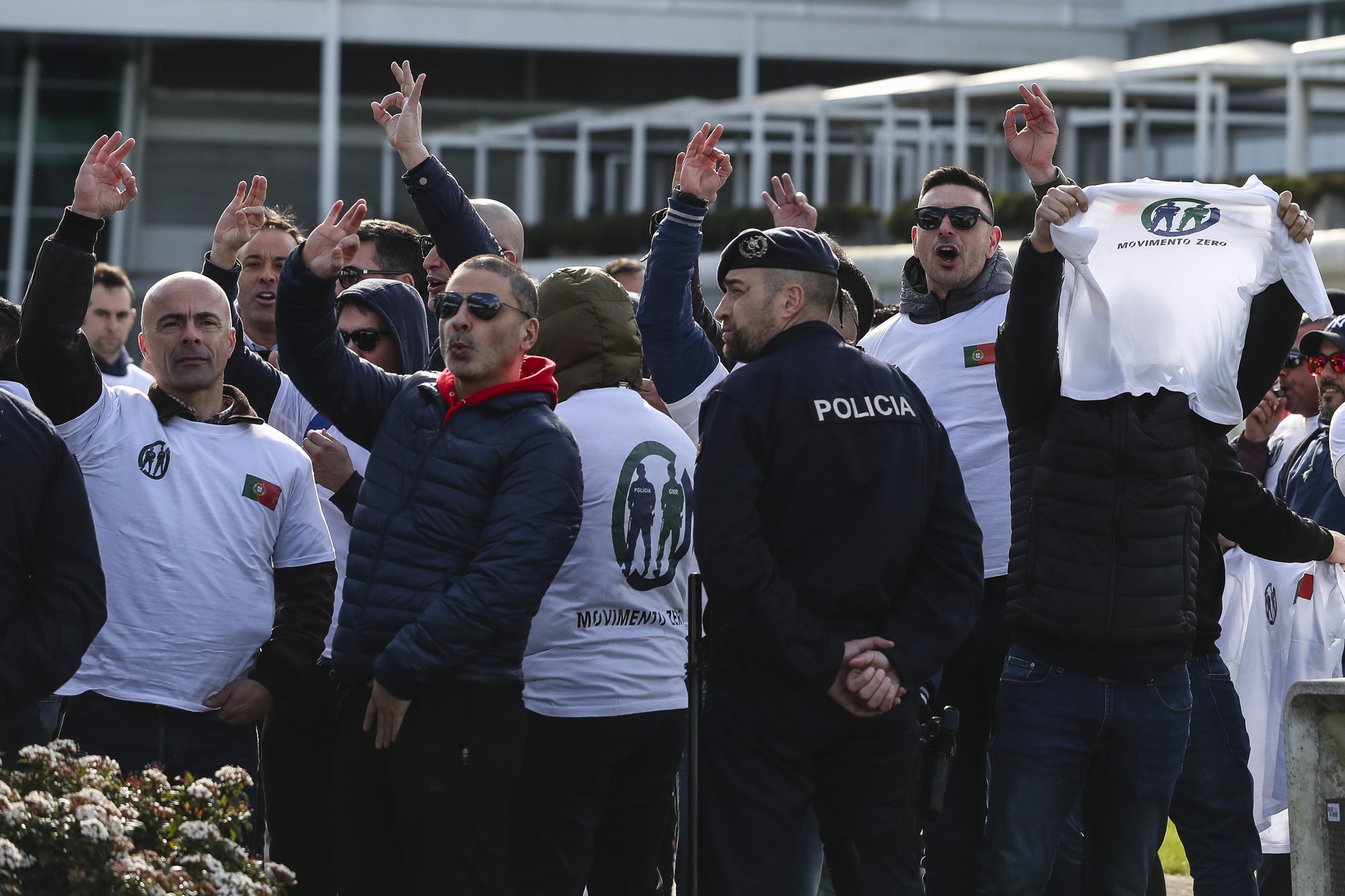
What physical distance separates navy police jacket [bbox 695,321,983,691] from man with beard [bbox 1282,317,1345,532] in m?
2.38

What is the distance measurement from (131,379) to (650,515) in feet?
20.8

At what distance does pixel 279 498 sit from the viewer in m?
4.88

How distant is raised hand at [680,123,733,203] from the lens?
200 inches

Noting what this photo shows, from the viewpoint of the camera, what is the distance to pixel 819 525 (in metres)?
4.18

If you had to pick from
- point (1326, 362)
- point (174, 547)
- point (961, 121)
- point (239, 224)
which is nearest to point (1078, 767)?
point (1326, 362)

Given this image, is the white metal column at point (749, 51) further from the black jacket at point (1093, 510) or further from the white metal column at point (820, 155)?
the black jacket at point (1093, 510)

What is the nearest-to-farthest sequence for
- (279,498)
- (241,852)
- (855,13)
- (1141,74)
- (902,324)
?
(241,852) < (279,498) < (902,324) < (1141,74) < (855,13)

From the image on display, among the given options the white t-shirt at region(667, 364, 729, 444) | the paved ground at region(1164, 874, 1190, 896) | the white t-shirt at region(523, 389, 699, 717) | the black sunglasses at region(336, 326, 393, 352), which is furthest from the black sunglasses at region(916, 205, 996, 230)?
the paved ground at region(1164, 874, 1190, 896)

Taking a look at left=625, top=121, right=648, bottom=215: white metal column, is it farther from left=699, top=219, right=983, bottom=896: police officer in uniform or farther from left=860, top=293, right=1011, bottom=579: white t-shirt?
left=699, top=219, right=983, bottom=896: police officer in uniform

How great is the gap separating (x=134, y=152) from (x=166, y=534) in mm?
30304

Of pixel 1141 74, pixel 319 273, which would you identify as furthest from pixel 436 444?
pixel 1141 74

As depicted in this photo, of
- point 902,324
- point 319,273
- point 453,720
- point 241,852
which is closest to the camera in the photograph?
point 241,852

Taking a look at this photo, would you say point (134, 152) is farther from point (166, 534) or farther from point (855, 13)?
point (166, 534)

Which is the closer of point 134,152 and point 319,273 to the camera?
point 319,273
